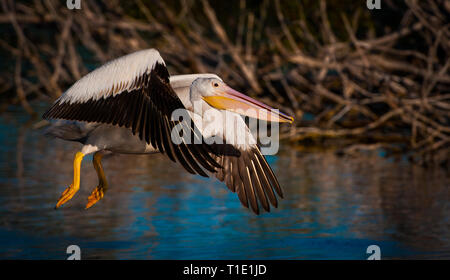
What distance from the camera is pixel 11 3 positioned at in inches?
555

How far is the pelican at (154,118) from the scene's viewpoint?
5.73m

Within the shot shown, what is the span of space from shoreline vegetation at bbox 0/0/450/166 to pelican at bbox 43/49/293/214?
408 cm

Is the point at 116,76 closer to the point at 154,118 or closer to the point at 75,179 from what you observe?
the point at 154,118

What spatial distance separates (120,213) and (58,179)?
1.69 m

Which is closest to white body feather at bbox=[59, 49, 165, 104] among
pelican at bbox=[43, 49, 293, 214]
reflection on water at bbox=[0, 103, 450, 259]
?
pelican at bbox=[43, 49, 293, 214]

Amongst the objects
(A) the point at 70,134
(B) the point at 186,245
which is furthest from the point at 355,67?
(A) the point at 70,134

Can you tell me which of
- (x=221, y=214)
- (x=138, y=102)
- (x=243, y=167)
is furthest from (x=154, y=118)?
(x=221, y=214)

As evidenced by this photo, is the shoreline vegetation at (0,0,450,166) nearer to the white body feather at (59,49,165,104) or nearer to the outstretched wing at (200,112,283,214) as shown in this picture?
the outstretched wing at (200,112,283,214)

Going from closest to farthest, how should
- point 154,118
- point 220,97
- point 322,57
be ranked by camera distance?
point 154,118 → point 220,97 → point 322,57

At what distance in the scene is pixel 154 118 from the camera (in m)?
5.77

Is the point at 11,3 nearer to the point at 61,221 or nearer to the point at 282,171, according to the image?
the point at 282,171

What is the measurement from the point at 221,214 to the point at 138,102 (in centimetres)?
291

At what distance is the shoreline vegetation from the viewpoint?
11.1 meters

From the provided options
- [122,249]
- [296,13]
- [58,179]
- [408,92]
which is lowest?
[122,249]
